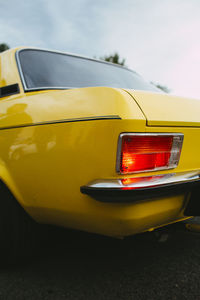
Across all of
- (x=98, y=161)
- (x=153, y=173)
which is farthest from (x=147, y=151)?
(x=98, y=161)

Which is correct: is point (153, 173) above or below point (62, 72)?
below

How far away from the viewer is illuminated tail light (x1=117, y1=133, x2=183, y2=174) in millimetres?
1119

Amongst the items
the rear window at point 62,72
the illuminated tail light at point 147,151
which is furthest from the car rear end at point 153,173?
the rear window at point 62,72

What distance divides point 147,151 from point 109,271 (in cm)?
92

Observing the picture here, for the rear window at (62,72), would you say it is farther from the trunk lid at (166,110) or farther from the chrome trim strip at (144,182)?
the chrome trim strip at (144,182)

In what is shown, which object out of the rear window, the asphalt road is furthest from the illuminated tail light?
the rear window

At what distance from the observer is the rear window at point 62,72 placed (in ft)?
5.69

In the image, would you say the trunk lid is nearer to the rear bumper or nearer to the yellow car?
the yellow car

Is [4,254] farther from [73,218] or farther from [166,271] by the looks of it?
[166,271]

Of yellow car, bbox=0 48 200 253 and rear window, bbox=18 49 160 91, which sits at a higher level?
rear window, bbox=18 49 160 91

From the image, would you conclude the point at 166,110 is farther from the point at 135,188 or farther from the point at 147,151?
the point at 135,188

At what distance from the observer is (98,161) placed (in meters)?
1.15

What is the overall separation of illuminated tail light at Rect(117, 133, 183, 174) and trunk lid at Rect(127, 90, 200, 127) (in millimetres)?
66

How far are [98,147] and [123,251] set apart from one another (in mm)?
1080
